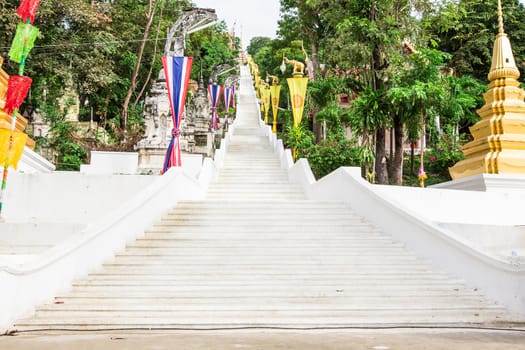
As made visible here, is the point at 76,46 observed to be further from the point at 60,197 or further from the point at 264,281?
the point at 264,281

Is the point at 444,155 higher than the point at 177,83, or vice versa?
Result: the point at 177,83

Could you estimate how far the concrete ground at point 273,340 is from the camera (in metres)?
4.90

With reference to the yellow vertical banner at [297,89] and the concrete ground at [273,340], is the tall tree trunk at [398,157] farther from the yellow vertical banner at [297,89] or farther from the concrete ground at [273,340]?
the concrete ground at [273,340]

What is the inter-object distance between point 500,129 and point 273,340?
11499 millimetres

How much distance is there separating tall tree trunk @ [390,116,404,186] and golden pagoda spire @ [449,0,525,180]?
1342mm

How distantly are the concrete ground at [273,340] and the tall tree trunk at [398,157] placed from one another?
9702mm

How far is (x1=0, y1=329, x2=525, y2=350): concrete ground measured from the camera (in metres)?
4.90

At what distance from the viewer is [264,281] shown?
7488mm

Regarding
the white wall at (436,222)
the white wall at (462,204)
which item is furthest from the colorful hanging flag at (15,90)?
the white wall at (462,204)

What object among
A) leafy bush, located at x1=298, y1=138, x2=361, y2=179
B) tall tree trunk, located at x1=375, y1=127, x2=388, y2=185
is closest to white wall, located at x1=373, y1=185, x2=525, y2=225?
tall tree trunk, located at x1=375, y1=127, x2=388, y2=185

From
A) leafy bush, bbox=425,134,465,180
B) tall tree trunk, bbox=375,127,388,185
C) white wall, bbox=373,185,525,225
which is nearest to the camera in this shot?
white wall, bbox=373,185,525,225

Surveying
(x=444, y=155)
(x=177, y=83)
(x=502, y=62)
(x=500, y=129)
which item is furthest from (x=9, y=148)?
(x=444, y=155)

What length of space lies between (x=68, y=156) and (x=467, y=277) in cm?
1442

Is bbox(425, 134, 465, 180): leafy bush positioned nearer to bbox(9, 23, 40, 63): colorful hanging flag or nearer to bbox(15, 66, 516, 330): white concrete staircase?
bbox(15, 66, 516, 330): white concrete staircase
